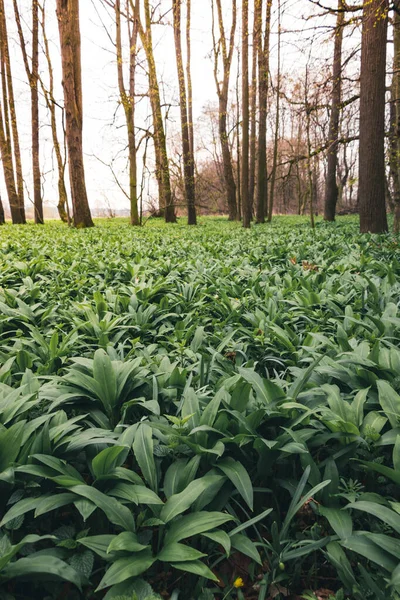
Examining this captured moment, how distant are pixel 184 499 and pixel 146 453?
0.84 ft

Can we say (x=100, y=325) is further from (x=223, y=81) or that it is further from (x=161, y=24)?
(x=223, y=81)

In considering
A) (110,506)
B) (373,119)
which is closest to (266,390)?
(110,506)

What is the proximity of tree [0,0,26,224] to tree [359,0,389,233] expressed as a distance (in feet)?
Result: 50.8

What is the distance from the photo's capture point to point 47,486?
124 centimetres

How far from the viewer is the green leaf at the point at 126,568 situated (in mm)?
934

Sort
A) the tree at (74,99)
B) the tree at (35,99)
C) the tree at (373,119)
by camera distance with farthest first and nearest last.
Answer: the tree at (35,99) → the tree at (74,99) → the tree at (373,119)

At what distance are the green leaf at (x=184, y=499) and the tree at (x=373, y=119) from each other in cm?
778

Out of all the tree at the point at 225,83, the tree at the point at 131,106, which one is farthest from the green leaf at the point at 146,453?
the tree at the point at 225,83

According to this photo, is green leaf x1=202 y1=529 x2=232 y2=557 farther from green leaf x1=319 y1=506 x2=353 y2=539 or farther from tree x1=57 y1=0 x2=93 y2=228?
tree x1=57 y1=0 x2=93 y2=228

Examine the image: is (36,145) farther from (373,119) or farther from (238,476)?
(238,476)

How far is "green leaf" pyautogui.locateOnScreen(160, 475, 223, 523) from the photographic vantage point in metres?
1.11

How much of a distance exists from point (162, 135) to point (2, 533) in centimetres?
1564

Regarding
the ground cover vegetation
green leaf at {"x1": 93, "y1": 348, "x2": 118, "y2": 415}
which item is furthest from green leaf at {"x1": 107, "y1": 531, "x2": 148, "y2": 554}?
green leaf at {"x1": 93, "y1": 348, "x2": 118, "y2": 415}

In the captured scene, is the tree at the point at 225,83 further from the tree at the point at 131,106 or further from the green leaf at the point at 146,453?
the green leaf at the point at 146,453
